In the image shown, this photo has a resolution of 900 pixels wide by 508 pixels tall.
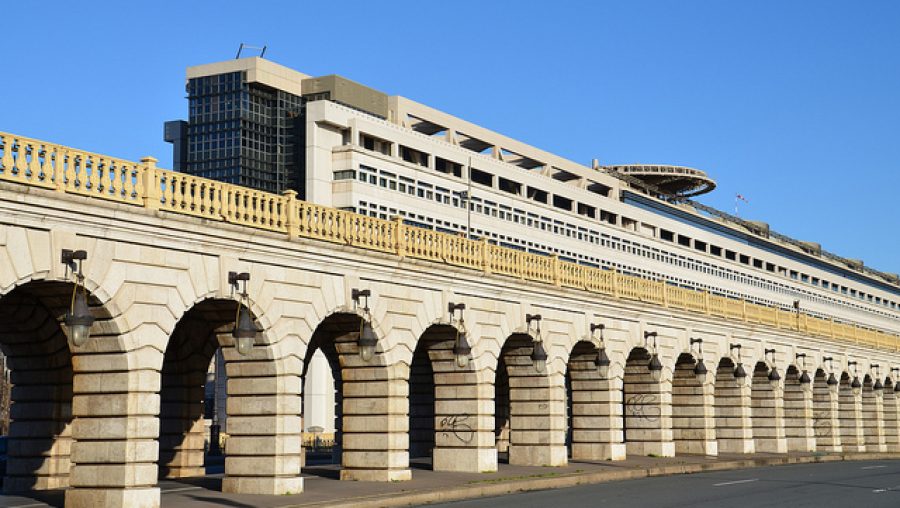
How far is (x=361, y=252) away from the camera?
2923cm

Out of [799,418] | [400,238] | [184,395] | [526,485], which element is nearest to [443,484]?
[526,485]

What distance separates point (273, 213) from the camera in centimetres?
2656

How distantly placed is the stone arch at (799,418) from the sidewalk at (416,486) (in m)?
18.1

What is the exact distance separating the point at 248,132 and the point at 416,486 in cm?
6147

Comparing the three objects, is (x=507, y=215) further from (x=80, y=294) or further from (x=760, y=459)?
(x=80, y=294)

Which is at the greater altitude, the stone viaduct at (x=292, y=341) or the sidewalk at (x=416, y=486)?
the stone viaduct at (x=292, y=341)

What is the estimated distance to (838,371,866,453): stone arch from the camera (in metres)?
67.6

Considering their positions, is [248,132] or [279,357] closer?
[279,357]

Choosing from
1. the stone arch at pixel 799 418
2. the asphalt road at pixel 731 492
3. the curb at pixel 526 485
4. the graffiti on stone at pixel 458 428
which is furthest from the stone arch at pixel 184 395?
the stone arch at pixel 799 418

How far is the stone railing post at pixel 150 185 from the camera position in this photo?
23000 millimetres

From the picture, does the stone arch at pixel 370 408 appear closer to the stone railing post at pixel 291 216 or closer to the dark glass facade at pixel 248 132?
the stone railing post at pixel 291 216

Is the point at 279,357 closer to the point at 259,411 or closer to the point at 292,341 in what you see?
the point at 292,341

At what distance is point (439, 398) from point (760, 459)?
56.8ft

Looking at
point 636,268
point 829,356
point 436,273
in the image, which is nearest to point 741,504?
point 436,273
